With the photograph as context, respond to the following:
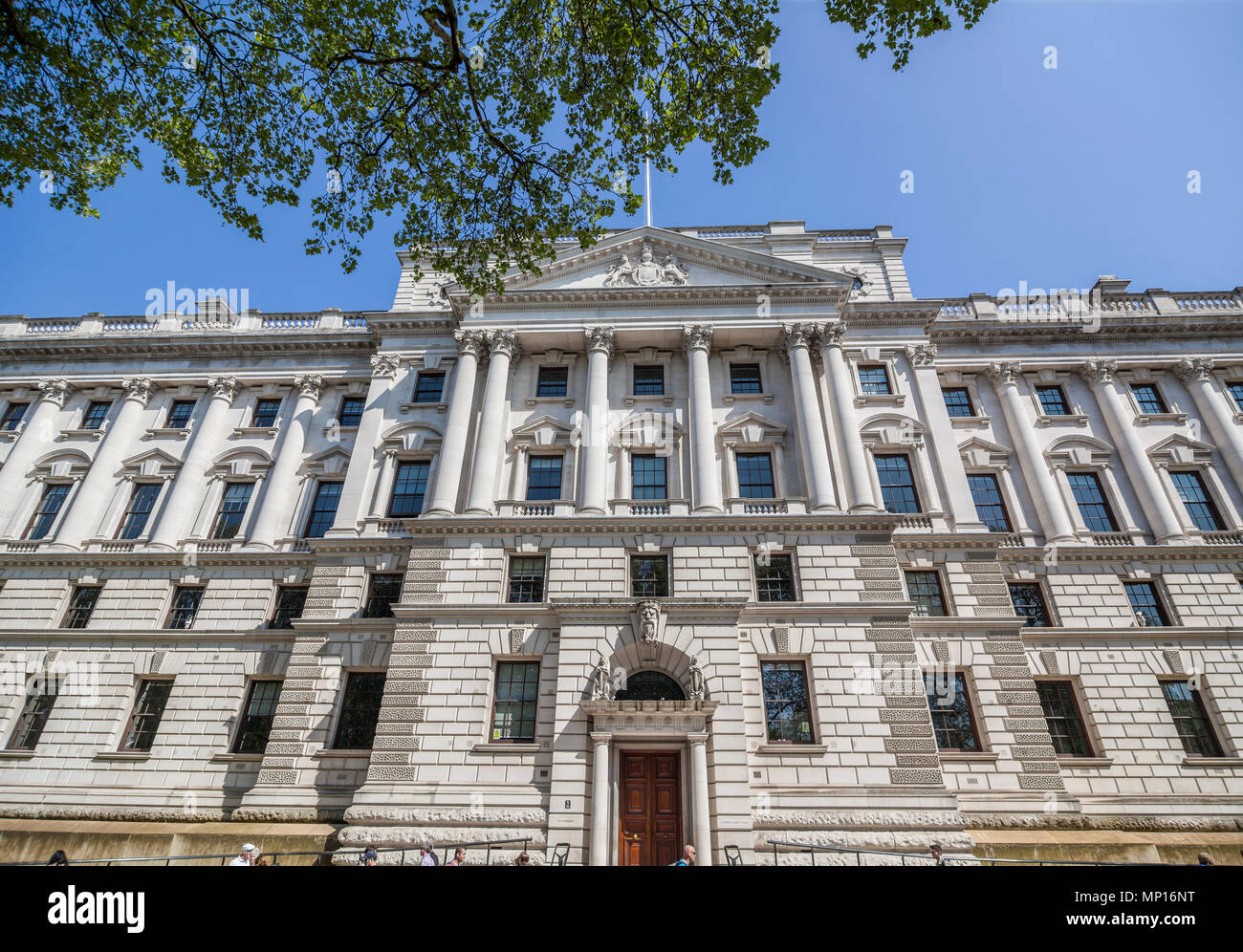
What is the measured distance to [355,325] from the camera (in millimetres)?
32844

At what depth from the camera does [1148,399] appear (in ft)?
98.5

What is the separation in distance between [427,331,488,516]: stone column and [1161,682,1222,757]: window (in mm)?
27985

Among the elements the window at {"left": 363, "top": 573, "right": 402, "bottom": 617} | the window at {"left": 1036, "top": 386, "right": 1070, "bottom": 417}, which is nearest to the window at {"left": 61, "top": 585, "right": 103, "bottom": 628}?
the window at {"left": 363, "top": 573, "right": 402, "bottom": 617}

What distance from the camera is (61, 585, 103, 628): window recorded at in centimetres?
2647

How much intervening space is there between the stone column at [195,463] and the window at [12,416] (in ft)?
34.1

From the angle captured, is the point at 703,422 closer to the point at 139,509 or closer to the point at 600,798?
the point at 600,798

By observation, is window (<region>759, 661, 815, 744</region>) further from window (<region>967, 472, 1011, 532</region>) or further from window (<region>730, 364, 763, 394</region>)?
window (<region>967, 472, 1011, 532</region>)

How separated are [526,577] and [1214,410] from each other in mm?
32325

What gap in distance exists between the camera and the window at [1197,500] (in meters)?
26.8

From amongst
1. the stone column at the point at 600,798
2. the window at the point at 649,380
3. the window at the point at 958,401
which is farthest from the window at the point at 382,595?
the window at the point at 958,401

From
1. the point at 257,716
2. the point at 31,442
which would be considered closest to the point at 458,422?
the point at 257,716

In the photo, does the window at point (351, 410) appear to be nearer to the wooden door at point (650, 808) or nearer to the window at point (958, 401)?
the wooden door at point (650, 808)
